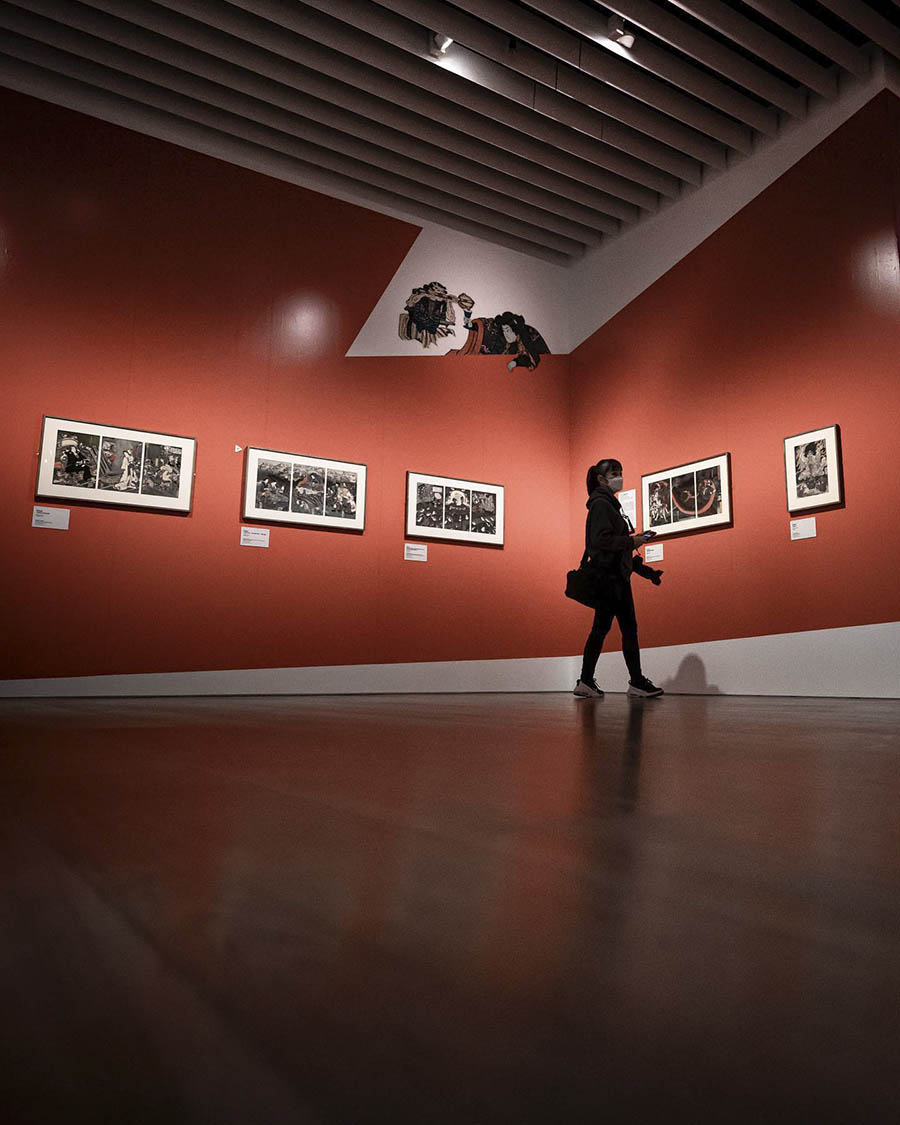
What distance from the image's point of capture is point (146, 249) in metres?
6.38

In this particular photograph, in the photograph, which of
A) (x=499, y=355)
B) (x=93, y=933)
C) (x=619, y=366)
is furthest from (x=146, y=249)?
(x=93, y=933)

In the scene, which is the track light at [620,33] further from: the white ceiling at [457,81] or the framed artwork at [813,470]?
the framed artwork at [813,470]

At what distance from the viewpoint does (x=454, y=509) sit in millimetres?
7625

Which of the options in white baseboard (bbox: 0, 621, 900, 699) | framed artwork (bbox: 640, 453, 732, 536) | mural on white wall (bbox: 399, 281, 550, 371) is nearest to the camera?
white baseboard (bbox: 0, 621, 900, 699)

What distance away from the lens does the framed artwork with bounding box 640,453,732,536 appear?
673 centimetres

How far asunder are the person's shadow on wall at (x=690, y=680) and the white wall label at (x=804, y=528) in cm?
141

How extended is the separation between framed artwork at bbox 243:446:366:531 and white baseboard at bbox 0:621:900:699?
1359 millimetres

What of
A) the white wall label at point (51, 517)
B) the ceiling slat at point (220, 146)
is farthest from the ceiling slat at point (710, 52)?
the white wall label at point (51, 517)

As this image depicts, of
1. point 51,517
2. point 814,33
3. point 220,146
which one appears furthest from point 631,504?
point 51,517

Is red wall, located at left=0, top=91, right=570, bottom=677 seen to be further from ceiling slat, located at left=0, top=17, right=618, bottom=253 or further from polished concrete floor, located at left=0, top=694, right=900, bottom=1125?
polished concrete floor, located at left=0, top=694, right=900, bottom=1125

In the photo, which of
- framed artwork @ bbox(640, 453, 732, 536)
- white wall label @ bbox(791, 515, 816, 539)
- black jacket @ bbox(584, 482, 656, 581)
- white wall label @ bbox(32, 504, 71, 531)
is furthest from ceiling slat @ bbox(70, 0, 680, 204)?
black jacket @ bbox(584, 482, 656, 581)

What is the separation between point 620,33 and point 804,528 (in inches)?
163

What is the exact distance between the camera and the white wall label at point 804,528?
19.5 feet

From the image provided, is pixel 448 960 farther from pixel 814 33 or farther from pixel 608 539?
pixel 814 33
